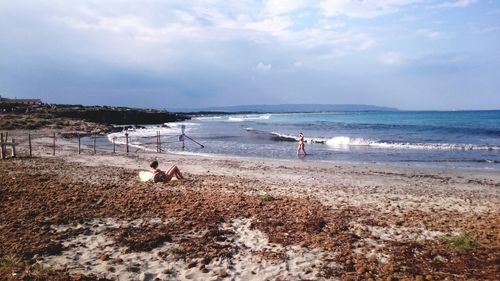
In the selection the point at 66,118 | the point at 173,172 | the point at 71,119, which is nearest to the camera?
the point at 173,172

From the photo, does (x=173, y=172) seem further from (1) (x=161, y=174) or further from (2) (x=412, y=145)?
(2) (x=412, y=145)

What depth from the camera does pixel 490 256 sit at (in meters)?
7.14

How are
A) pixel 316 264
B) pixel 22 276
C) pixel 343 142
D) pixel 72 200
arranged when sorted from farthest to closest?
pixel 343 142 → pixel 72 200 → pixel 316 264 → pixel 22 276

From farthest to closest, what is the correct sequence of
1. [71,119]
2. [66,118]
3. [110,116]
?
[110,116], [66,118], [71,119]

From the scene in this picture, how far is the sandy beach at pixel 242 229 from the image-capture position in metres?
6.70

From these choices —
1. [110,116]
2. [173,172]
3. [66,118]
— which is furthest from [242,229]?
[110,116]

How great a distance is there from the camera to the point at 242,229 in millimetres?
8945

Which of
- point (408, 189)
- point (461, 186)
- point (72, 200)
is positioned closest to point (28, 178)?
point (72, 200)

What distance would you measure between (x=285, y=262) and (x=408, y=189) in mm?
9463

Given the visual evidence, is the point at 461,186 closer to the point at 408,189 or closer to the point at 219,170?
the point at 408,189

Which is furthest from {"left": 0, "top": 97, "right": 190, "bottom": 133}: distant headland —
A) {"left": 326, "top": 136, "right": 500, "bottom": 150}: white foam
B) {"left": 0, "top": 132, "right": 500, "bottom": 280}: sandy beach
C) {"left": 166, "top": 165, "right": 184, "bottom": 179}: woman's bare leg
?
{"left": 166, "top": 165, "right": 184, "bottom": 179}: woman's bare leg

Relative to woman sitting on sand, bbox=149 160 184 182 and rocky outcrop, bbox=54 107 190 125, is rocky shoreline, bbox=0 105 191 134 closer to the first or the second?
rocky outcrop, bbox=54 107 190 125

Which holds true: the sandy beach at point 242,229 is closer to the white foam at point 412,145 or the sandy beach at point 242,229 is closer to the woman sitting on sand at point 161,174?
the woman sitting on sand at point 161,174

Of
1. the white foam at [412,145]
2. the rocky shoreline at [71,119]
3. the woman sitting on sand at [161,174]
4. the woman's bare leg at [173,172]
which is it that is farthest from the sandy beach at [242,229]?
the rocky shoreline at [71,119]
